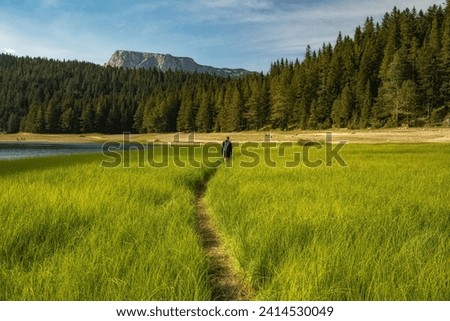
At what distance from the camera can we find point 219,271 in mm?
4855

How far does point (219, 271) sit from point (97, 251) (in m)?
1.69

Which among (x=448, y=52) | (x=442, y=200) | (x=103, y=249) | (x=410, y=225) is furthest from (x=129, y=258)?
(x=448, y=52)

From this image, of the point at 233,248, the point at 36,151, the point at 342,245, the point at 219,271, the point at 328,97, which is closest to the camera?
the point at 342,245

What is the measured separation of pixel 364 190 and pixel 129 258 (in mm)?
7490

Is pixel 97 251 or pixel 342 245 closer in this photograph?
pixel 97 251

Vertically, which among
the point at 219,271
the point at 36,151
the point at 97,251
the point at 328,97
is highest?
the point at 328,97

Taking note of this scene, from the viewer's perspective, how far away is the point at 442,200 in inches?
304

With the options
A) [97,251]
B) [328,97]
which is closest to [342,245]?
[97,251]

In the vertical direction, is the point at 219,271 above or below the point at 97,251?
below

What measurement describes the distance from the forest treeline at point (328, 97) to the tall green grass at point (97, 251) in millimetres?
75656

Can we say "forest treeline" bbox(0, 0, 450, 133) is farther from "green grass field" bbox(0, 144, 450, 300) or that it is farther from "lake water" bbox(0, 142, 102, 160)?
"green grass field" bbox(0, 144, 450, 300)

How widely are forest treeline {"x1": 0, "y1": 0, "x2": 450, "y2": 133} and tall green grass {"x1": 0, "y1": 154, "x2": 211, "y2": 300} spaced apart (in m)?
75.7

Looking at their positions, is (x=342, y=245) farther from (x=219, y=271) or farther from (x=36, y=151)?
(x=36, y=151)

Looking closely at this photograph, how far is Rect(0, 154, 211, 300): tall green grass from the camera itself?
3.36m
